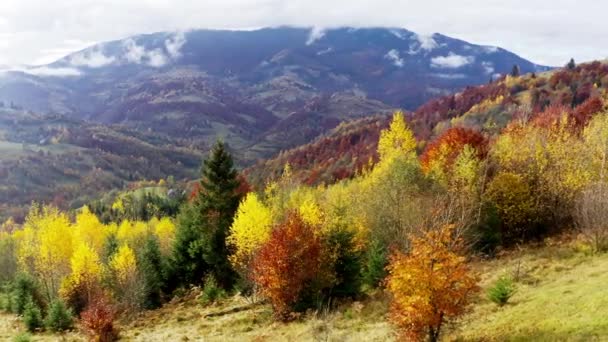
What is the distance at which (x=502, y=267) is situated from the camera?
44094mm

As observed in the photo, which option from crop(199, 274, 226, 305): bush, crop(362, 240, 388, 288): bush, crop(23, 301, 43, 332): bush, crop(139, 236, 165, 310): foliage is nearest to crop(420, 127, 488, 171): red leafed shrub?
crop(362, 240, 388, 288): bush

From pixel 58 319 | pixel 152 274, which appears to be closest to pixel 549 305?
pixel 58 319

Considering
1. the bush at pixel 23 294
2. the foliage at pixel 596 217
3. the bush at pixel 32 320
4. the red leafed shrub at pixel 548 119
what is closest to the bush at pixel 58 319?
the bush at pixel 32 320

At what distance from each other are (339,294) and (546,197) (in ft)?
84.7

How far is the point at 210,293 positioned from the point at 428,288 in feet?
111

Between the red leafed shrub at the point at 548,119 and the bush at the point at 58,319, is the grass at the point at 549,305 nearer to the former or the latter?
the red leafed shrub at the point at 548,119

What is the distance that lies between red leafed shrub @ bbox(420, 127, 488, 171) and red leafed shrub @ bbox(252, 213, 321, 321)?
2825 centimetres

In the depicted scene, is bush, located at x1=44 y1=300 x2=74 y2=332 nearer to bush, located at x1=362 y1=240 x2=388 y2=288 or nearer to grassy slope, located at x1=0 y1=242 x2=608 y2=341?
grassy slope, located at x1=0 y1=242 x2=608 y2=341

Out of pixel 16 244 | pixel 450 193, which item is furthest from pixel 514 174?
pixel 16 244

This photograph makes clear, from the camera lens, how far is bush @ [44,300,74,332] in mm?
48969

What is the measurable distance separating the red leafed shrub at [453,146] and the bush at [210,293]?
102ft

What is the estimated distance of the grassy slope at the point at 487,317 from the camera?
26.2m

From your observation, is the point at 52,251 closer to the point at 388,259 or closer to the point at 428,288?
the point at 388,259

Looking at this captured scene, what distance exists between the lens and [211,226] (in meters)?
57.9
